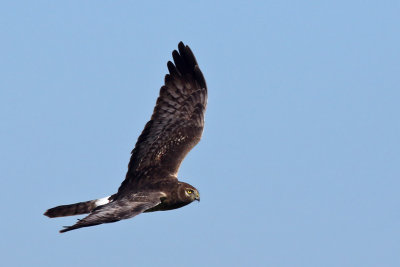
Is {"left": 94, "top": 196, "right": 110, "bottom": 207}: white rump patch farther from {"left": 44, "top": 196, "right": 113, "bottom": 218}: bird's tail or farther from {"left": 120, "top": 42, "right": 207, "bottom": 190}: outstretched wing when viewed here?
{"left": 120, "top": 42, "right": 207, "bottom": 190}: outstretched wing

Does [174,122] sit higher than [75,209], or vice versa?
[174,122]

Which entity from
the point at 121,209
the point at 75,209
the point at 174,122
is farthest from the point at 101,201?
the point at 174,122

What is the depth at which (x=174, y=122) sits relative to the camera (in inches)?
666

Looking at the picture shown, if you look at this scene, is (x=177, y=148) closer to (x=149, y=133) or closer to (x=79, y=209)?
(x=149, y=133)

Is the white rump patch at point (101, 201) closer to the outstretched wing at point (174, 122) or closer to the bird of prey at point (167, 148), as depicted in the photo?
the bird of prey at point (167, 148)

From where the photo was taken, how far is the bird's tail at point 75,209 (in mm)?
15922

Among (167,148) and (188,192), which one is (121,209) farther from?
(167,148)

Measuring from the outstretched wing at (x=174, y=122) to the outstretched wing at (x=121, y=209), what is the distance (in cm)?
120

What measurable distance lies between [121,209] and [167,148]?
2.89 metres

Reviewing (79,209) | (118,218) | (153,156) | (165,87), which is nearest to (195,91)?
(165,87)

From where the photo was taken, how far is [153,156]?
16.4 metres

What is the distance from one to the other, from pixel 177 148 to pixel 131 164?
980mm

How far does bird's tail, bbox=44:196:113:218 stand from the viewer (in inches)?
Result: 627

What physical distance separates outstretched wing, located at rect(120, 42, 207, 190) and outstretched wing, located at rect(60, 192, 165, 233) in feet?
3.95
